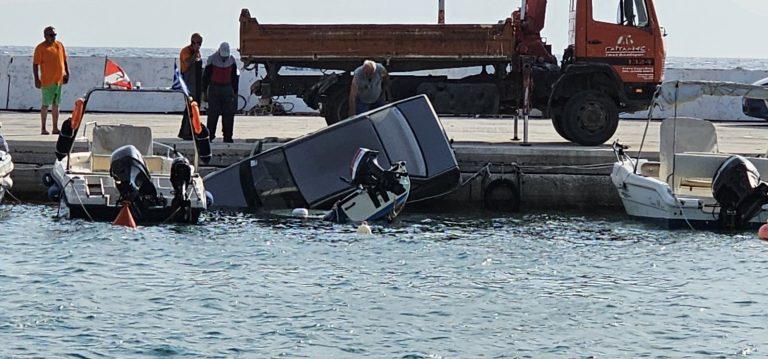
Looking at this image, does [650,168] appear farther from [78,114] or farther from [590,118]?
[78,114]

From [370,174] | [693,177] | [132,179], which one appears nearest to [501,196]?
[693,177]

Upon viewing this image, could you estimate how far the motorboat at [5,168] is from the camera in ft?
68.0

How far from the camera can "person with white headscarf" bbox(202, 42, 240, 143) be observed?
2302cm

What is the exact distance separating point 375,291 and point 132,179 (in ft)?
13.7

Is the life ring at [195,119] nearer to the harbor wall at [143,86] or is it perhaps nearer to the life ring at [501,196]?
the life ring at [501,196]

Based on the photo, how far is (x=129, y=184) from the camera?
18.4m

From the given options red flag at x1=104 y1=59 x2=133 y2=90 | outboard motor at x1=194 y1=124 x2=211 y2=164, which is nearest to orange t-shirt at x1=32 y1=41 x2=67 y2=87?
red flag at x1=104 y1=59 x2=133 y2=90

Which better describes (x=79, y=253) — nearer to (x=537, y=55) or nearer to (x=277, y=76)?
(x=277, y=76)

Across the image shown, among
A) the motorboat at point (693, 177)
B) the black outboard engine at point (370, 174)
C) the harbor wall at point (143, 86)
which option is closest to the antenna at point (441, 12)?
the harbor wall at point (143, 86)

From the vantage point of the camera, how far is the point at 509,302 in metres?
15.0

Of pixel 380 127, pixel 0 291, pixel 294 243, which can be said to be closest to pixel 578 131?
pixel 380 127

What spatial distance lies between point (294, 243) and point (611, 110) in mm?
7179

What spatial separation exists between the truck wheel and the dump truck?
0.01 m

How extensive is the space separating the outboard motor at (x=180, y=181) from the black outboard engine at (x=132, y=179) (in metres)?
0.25
